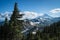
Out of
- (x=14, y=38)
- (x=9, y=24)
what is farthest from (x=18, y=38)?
(x=9, y=24)

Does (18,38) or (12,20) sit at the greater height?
(12,20)

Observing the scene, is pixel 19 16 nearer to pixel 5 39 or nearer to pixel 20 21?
pixel 20 21

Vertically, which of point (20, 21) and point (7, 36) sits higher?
point (20, 21)

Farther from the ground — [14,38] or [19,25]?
[19,25]

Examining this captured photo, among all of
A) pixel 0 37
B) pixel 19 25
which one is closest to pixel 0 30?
pixel 0 37

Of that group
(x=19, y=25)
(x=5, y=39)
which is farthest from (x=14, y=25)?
(x=5, y=39)

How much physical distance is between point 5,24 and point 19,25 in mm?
2308

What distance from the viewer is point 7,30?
1186 inches

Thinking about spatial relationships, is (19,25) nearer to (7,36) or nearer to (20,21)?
(20,21)

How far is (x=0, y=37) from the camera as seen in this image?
99.2 ft

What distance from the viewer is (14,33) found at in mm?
29797

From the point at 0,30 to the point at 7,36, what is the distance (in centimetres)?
182

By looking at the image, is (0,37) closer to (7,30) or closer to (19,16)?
(7,30)

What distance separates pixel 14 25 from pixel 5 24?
148 cm
